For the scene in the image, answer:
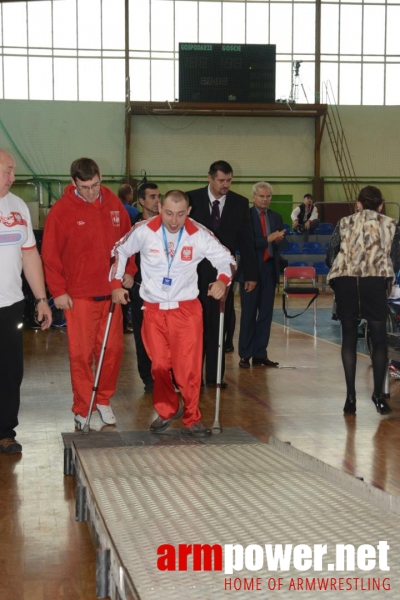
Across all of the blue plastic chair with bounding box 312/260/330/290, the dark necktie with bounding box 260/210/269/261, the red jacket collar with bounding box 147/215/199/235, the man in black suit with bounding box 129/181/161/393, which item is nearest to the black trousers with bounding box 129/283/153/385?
the man in black suit with bounding box 129/181/161/393

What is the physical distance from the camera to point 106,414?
264 inches

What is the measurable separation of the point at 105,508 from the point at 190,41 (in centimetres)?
2577

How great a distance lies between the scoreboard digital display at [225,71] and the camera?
2588 cm

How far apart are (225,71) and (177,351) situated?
2118cm

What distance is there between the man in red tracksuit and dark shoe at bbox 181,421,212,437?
→ 906 mm

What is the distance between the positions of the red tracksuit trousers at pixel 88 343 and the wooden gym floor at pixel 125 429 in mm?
378

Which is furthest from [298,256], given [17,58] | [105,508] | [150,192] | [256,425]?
[105,508]

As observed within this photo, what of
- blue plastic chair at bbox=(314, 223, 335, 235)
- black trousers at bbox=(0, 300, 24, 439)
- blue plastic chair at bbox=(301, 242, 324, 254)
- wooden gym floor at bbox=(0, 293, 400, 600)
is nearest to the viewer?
wooden gym floor at bbox=(0, 293, 400, 600)

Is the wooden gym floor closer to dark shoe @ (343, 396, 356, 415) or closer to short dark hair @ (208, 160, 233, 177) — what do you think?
dark shoe @ (343, 396, 356, 415)

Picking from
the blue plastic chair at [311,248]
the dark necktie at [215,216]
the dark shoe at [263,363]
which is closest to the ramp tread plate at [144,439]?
the dark necktie at [215,216]

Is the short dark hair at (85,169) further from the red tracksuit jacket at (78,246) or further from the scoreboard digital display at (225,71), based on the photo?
the scoreboard digital display at (225,71)

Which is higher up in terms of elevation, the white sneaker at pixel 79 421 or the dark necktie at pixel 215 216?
the dark necktie at pixel 215 216

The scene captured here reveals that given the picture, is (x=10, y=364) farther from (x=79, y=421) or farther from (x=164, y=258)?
(x=164, y=258)

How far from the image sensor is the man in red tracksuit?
6.34m
